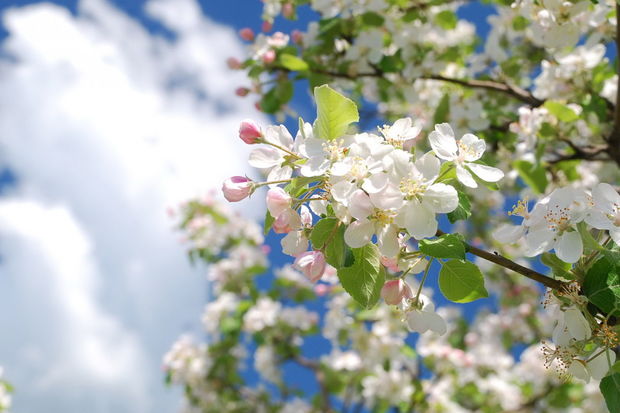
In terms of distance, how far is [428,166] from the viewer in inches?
39.8

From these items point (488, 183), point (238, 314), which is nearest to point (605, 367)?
point (488, 183)

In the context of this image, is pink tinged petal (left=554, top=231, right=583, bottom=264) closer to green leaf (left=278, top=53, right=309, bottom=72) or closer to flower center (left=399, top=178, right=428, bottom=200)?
flower center (left=399, top=178, right=428, bottom=200)

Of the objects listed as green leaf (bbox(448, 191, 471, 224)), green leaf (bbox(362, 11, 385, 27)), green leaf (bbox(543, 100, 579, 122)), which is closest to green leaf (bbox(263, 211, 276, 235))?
green leaf (bbox(448, 191, 471, 224))

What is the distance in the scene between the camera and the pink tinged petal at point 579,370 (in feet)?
3.53

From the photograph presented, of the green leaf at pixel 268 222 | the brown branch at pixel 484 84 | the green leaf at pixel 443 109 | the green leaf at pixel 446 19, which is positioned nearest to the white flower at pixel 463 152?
the green leaf at pixel 268 222

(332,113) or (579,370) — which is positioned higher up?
Answer: (332,113)

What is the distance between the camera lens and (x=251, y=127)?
1.14 metres

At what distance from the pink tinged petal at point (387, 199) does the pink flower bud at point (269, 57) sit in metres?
1.81

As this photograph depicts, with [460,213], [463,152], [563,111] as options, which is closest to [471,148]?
[463,152]

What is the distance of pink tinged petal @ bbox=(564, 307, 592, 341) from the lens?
1.03 metres

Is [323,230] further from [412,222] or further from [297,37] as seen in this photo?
[297,37]

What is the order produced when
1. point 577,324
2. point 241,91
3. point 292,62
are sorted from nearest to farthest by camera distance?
1. point 577,324
2. point 292,62
3. point 241,91

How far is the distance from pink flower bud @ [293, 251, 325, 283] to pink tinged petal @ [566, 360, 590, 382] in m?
0.51

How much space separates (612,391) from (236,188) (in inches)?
29.1
